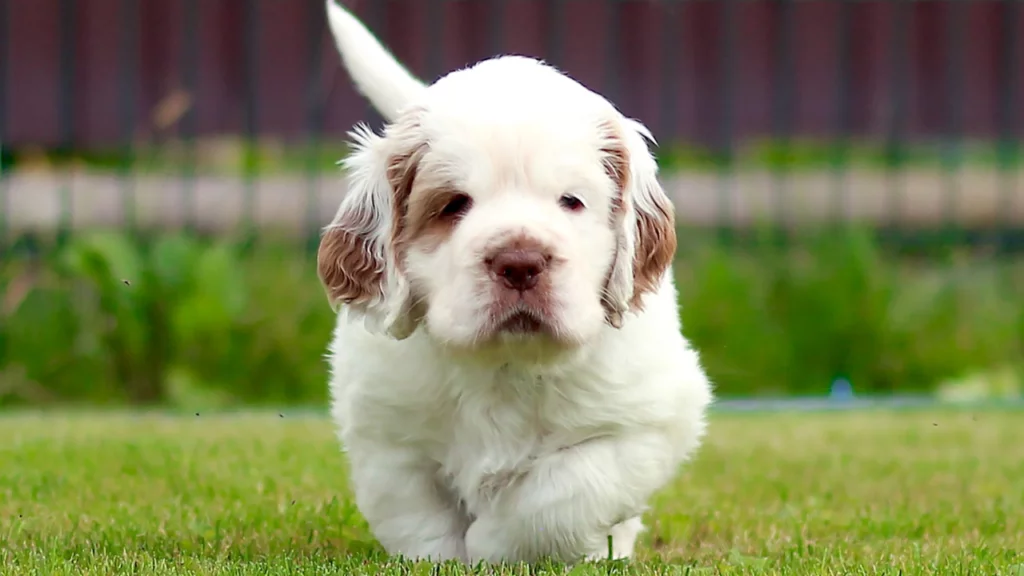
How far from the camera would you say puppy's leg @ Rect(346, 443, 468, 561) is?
11.4 feet

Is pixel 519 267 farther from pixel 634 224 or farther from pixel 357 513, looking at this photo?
pixel 357 513

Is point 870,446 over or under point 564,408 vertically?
under

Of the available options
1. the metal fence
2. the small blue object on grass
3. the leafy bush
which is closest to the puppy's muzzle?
the leafy bush

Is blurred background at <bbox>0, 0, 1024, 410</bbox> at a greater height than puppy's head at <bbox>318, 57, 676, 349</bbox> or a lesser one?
lesser

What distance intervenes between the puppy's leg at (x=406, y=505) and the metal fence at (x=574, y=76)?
4.96m

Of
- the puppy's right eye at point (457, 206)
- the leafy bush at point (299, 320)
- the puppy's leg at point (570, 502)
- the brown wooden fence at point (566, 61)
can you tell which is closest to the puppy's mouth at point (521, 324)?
the puppy's right eye at point (457, 206)

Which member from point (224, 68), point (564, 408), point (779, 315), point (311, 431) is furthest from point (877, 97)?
point (564, 408)

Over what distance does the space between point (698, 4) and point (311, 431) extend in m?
4.15

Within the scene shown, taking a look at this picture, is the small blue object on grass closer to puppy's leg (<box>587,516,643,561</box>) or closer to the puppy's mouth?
puppy's leg (<box>587,516,643,561</box>)

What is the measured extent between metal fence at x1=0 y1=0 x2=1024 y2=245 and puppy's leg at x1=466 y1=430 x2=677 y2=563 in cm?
512

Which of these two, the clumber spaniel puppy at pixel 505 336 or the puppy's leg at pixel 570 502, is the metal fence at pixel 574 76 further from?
the puppy's leg at pixel 570 502

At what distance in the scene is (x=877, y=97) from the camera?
9172 mm

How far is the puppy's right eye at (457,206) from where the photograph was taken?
3.19 m

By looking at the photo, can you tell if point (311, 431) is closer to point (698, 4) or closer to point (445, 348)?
point (445, 348)
